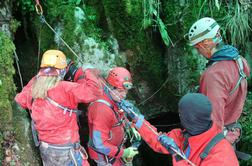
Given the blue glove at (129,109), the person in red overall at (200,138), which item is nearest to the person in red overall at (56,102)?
the blue glove at (129,109)

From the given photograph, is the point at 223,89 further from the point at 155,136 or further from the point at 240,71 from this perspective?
the point at 155,136

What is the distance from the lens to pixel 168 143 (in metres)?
3.83

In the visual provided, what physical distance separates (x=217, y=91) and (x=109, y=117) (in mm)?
1526

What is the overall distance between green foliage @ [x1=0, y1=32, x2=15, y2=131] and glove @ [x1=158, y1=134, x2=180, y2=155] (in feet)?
7.68

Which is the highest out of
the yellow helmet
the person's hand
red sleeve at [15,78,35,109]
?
the yellow helmet

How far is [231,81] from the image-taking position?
4.53 m

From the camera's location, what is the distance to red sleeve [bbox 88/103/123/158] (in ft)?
15.9

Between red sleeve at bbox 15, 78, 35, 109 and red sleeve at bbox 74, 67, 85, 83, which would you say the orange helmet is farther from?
red sleeve at bbox 15, 78, 35, 109

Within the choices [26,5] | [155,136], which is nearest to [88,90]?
[155,136]

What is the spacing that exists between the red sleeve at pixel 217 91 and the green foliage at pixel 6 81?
2.80 m

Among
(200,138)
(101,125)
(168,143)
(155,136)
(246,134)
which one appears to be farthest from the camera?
(246,134)

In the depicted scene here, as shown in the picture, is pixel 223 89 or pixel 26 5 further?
pixel 26 5

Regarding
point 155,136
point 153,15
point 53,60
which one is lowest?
point 155,136

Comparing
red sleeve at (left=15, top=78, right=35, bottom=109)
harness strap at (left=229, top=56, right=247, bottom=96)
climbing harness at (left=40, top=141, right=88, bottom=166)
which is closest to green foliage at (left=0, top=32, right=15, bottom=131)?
red sleeve at (left=15, top=78, right=35, bottom=109)
